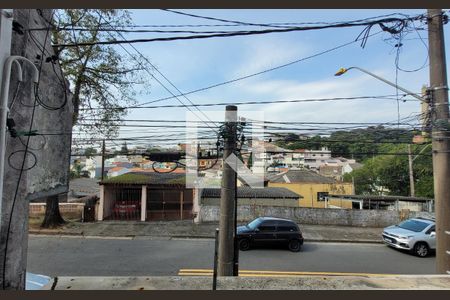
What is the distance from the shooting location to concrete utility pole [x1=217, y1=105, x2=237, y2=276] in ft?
24.2

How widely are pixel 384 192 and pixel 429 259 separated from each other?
113 ft

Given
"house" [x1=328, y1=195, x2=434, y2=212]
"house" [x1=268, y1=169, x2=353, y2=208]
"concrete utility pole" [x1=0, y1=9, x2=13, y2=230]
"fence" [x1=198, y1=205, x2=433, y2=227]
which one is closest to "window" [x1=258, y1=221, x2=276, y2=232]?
"fence" [x1=198, y1=205, x2=433, y2=227]

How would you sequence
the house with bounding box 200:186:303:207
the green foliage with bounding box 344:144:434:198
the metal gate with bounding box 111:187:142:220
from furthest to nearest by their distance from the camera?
1. the green foliage with bounding box 344:144:434:198
2. the house with bounding box 200:186:303:207
3. the metal gate with bounding box 111:187:142:220

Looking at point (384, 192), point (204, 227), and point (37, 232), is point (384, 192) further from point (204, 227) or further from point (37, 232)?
point (37, 232)

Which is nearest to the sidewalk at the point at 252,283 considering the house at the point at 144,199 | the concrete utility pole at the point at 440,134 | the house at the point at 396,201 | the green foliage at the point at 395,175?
the concrete utility pole at the point at 440,134

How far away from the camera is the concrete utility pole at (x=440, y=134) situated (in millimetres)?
6348

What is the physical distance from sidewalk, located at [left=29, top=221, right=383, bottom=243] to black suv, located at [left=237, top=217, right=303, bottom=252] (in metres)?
2.59

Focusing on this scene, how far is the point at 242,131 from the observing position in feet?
25.5

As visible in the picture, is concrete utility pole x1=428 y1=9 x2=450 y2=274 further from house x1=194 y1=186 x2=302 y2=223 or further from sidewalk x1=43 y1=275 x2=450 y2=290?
house x1=194 y1=186 x2=302 y2=223

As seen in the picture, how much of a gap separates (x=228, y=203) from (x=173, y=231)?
1089cm

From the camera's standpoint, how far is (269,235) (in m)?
13.7

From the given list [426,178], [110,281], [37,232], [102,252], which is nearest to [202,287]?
[110,281]

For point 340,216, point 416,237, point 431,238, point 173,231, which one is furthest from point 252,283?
point 340,216

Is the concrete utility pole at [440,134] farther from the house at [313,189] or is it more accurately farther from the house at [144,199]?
the house at [313,189]
